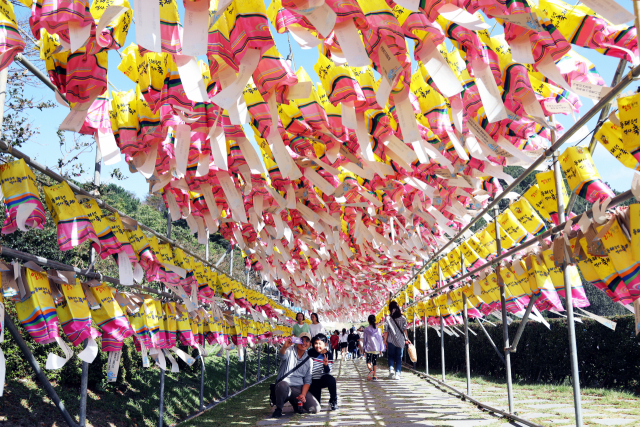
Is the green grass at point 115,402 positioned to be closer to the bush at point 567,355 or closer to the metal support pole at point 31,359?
the metal support pole at point 31,359

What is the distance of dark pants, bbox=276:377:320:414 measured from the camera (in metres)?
4.80

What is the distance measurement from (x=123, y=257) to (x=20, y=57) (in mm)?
1146

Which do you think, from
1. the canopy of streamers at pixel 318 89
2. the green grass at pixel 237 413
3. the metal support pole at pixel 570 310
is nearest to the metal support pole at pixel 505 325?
the canopy of streamers at pixel 318 89

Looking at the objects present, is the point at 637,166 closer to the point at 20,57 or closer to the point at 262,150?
the point at 262,150

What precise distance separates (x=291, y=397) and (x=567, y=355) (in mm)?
5918

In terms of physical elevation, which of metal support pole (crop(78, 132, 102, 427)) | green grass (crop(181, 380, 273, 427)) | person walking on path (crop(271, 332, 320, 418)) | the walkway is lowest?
green grass (crop(181, 380, 273, 427))

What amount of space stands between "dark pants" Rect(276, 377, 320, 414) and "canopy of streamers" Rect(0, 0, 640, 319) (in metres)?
2.29

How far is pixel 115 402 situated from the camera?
541 cm

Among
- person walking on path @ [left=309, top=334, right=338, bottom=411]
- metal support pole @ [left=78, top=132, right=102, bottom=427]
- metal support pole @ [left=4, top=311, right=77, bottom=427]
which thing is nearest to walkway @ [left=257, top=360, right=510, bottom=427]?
person walking on path @ [left=309, top=334, right=338, bottom=411]

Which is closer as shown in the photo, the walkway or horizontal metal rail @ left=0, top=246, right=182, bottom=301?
horizontal metal rail @ left=0, top=246, right=182, bottom=301

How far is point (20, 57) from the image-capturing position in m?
1.93

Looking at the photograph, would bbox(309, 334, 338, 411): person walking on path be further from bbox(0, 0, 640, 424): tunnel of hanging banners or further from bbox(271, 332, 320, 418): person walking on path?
bbox(0, 0, 640, 424): tunnel of hanging banners

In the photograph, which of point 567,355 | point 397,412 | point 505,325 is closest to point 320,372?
point 397,412

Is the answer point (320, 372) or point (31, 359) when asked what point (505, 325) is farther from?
point (31, 359)
